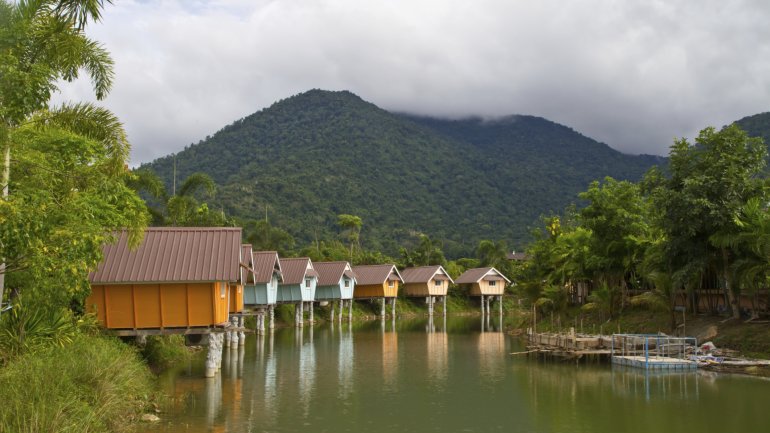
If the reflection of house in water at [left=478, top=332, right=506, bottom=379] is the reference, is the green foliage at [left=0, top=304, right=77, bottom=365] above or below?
above

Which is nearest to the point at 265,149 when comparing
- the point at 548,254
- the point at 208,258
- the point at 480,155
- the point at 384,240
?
the point at 384,240

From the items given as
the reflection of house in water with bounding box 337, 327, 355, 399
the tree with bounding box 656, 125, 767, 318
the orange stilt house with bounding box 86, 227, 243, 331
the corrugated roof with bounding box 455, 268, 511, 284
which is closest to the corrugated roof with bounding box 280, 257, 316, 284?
the reflection of house in water with bounding box 337, 327, 355, 399

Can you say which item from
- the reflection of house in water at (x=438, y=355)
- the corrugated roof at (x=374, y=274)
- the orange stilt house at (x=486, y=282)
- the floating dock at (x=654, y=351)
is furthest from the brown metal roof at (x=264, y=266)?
the orange stilt house at (x=486, y=282)

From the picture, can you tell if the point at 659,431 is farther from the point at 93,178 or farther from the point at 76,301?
the point at 76,301

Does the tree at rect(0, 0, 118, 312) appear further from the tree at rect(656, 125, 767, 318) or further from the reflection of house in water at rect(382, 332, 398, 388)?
the tree at rect(656, 125, 767, 318)

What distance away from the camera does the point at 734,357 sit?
91.5 feet

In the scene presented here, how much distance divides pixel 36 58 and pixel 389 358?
22160mm

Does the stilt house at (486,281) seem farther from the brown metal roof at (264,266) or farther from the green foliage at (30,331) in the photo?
the green foliage at (30,331)

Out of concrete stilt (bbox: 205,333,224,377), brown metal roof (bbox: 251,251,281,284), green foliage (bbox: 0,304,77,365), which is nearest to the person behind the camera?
green foliage (bbox: 0,304,77,365)

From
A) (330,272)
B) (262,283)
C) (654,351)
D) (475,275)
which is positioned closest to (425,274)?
(475,275)

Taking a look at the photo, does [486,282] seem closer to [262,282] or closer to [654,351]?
[262,282]

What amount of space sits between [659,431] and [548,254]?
112 ft

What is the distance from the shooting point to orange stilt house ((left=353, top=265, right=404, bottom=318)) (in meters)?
66.2

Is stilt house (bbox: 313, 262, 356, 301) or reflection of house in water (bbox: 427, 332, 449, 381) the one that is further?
stilt house (bbox: 313, 262, 356, 301)
